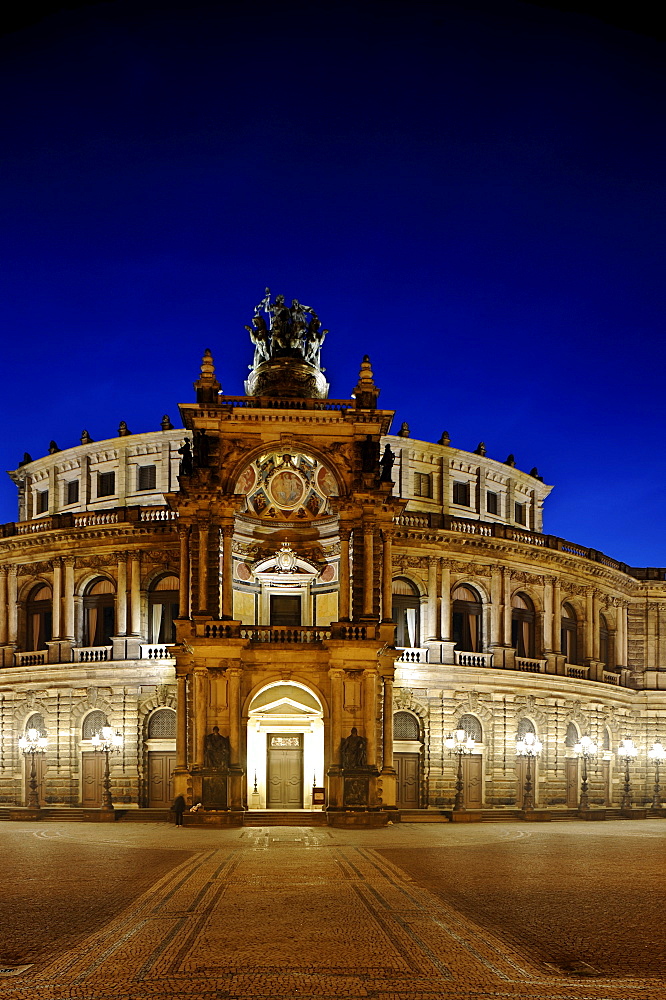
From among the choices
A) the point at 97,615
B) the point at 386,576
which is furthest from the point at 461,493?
the point at 97,615

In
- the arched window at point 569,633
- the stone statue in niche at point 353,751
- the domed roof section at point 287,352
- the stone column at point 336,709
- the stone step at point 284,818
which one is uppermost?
the domed roof section at point 287,352

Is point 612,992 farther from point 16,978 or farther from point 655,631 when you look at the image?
point 655,631

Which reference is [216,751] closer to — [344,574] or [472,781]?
[344,574]

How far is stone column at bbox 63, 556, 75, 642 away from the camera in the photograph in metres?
55.5

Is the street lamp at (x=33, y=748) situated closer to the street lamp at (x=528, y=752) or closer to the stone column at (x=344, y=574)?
the stone column at (x=344, y=574)

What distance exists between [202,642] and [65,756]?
15.9m

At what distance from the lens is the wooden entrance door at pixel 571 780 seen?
58.4 meters

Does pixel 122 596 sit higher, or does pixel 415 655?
pixel 122 596

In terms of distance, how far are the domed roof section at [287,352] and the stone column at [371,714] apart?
17893 mm

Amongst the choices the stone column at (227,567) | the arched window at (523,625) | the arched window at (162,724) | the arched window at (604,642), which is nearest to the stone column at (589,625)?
the arched window at (604,642)

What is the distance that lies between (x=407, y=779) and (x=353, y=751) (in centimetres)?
1235

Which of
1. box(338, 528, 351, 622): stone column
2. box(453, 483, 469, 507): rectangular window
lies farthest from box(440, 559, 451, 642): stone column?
box(453, 483, 469, 507): rectangular window

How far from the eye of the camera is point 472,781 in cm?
5481

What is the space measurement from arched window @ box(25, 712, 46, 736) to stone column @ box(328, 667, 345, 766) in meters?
19.9
